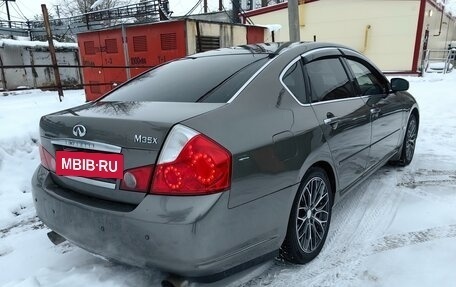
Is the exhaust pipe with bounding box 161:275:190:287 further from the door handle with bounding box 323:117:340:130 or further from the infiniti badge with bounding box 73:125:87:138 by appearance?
the door handle with bounding box 323:117:340:130

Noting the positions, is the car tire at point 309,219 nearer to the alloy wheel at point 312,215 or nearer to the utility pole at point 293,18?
the alloy wheel at point 312,215

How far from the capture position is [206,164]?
189cm

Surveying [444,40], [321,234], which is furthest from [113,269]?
[444,40]

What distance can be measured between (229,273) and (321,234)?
990mm

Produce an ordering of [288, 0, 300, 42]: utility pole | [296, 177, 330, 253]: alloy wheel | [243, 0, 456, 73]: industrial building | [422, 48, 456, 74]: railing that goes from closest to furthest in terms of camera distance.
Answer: [296, 177, 330, 253]: alloy wheel < [288, 0, 300, 42]: utility pole < [243, 0, 456, 73]: industrial building < [422, 48, 456, 74]: railing

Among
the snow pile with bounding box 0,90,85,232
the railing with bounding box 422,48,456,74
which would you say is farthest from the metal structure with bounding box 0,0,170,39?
the railing with bounding box 422,48,456,74

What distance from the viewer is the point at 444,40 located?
25109mm

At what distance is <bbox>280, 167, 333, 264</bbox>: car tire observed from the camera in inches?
97.7

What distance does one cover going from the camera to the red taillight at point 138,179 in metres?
1.95

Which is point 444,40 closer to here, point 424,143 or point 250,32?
point 250,32

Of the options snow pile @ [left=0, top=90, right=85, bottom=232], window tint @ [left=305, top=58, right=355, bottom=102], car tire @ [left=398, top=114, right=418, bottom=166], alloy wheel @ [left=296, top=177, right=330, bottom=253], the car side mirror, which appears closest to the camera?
alloy wheel @ [left=296, top=177, right=330, bottom=253]

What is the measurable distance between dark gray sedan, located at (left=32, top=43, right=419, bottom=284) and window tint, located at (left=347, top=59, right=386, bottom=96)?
0.53 meters

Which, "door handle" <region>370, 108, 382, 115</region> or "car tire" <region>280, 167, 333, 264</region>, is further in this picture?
"door handle" <region>370, 108, 382, 115</region>

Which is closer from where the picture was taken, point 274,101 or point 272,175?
point 272,175
